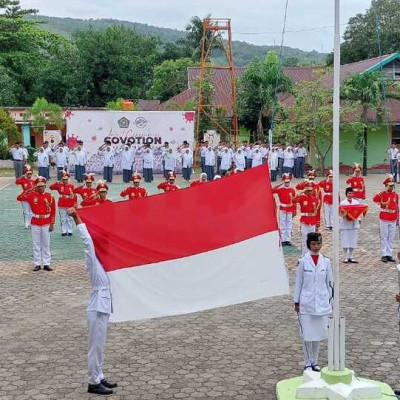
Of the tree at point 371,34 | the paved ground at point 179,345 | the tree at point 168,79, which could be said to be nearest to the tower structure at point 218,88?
the tree at point 168,79

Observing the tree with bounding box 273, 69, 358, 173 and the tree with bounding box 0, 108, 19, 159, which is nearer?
the tree with bounding box 273, 69, 358, 173

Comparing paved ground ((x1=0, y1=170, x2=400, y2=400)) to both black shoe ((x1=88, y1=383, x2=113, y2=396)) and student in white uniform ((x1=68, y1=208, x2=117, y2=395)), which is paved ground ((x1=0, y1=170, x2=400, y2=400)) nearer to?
black shoe ((x1=88, y1=383, x2=113, y2=396))

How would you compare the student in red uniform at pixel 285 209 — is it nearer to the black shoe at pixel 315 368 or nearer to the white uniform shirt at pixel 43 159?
the black shoe at pixel 315 368

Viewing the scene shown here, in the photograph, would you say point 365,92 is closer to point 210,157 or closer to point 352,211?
point 210,157

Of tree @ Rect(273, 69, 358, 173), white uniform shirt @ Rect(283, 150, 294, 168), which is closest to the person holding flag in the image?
tree @ Rect(273, 69, 358, 173)

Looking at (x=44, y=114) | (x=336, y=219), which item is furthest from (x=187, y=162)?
(x=336, y=219)

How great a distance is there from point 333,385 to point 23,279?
22.8 ft

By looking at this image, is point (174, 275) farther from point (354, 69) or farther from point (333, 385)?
point (354, 69)

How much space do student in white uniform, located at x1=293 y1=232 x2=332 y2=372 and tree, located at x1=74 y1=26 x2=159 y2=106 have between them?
132 feet

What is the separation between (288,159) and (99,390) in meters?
23.3

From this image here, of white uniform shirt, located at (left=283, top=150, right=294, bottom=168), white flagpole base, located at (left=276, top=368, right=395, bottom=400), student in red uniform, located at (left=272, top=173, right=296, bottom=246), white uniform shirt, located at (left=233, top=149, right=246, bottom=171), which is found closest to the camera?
white flagpole base, located at (left=276, top=368, right=395, bottom=400)

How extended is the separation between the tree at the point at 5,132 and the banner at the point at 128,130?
19.1 ft

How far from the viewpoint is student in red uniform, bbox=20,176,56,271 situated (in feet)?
42.2

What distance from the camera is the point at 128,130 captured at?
30.1 meters
